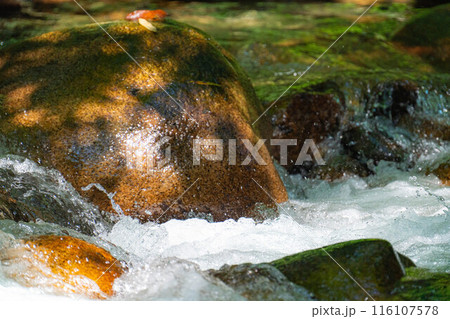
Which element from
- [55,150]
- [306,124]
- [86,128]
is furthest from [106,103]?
[306,124]

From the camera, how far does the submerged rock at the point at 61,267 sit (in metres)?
2.66

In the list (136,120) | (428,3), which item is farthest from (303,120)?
(428,3)

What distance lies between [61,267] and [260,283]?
101 centimetres

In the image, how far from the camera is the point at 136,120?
396cm

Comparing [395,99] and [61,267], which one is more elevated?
[61,267]

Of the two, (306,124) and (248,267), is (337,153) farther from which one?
(248,267)

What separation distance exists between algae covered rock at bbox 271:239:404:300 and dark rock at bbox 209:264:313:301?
0.04 metres

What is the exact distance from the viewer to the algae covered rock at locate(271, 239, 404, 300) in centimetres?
258

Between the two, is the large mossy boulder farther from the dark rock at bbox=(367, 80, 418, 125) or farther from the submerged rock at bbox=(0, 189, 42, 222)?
the dark rock at bbox=(367, 80, 418, 125)

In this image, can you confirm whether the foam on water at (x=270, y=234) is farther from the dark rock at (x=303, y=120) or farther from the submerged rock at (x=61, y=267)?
the dark rock at (x=303, y=120)

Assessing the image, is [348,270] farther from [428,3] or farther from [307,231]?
[428,3]

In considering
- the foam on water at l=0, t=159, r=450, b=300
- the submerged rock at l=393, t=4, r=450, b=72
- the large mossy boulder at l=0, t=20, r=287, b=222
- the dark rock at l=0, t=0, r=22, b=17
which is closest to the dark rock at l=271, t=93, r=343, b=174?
the foam on water at l=0, t=159, r=450, b=300

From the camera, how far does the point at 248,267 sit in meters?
2.78

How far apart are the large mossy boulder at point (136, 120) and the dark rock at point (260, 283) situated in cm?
119
